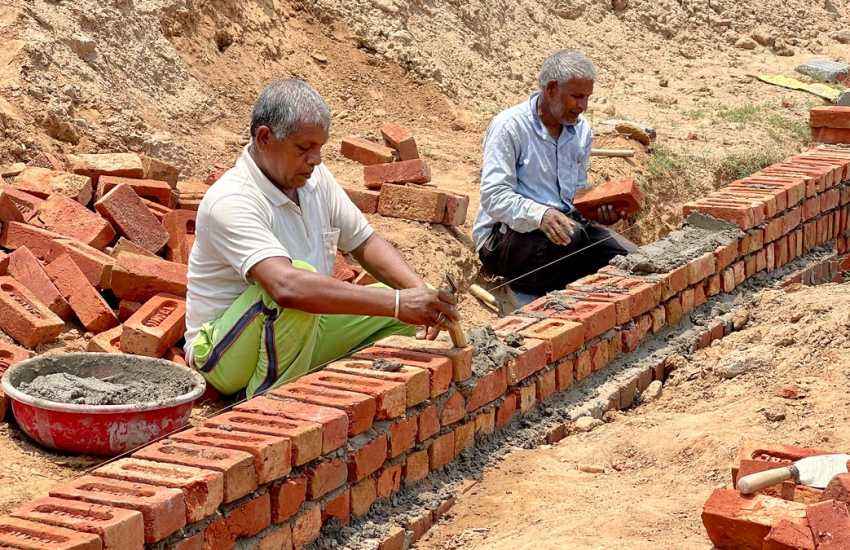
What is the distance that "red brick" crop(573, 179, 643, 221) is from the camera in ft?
21.8

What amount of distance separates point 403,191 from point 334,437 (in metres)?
4.03

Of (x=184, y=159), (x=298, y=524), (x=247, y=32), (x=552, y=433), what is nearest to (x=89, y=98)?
(x=184, y=159)

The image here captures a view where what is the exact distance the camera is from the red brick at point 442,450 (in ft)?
13.9

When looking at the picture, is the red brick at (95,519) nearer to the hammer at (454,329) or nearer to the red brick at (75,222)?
the hammer at (454,329)

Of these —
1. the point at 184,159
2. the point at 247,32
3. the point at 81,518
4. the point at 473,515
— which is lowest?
the point at 473,515

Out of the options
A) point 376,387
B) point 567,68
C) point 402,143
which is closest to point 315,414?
point 376,387

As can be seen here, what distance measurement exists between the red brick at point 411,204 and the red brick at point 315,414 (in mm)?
3844

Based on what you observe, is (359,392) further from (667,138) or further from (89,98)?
(667,138)

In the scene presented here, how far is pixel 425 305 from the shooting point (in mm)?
4164

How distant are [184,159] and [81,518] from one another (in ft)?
16.3

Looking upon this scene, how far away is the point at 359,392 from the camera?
3.90 m

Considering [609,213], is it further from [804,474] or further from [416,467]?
[804,474]

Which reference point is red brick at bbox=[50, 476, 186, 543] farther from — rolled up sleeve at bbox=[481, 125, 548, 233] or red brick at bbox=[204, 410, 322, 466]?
rolled up sleeve at bbox=[481, 125, 548, 233]

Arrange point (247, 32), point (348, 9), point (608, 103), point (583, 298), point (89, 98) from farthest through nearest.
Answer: point (608, 103) → point (348, 9) → point (247, 32) → point (89, 98) → point (583, 298)
